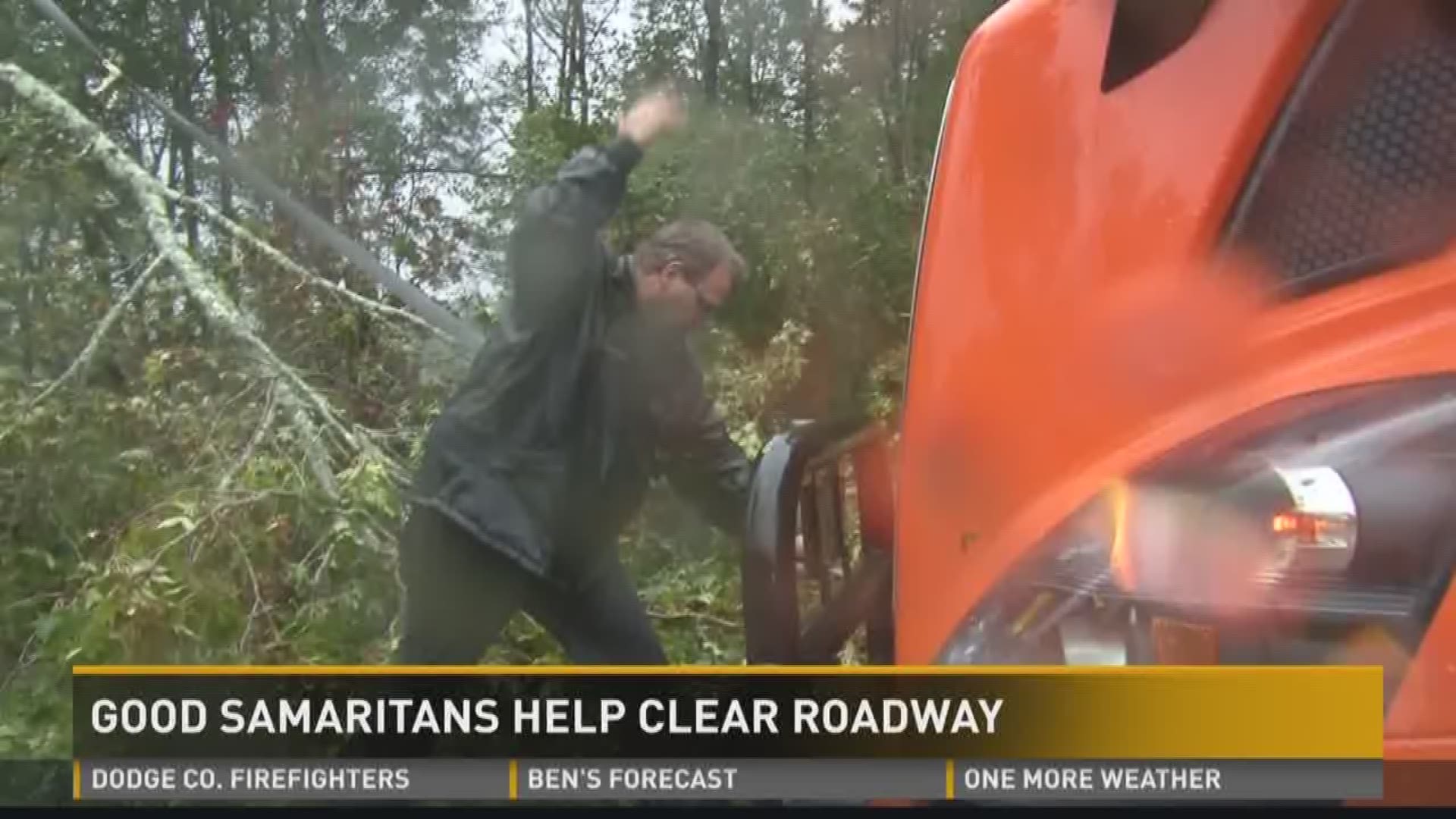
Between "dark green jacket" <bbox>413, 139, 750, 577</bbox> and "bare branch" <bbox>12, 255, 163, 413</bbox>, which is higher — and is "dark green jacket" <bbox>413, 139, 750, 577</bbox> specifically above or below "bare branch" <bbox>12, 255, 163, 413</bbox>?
below

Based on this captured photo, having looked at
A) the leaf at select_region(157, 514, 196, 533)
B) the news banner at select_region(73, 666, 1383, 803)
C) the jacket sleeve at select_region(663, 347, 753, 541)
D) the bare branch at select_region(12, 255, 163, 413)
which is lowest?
the news banner at select_region(73, 666, 1383, 803)

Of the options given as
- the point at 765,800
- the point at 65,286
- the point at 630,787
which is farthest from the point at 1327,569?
the point at 65,286

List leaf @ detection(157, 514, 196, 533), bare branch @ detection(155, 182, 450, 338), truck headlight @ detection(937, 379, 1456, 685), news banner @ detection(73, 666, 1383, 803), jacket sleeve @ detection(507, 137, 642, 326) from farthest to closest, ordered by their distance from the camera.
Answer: leaf @ detection(157, 514, 196, 533) → bare branch @ detection(155, 182, 450, 338) → jacket sleeve @ detection(507, 137, 642, 326) → news banner @ detection(73, 666, 1383, 803) → truck headlight @ detection(937, 379, 1456, 685)

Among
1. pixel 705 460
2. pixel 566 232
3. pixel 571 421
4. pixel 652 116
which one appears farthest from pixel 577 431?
pixel 652 116

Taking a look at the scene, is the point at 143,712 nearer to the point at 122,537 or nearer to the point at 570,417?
the point at 122,537

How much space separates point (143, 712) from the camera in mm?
1898

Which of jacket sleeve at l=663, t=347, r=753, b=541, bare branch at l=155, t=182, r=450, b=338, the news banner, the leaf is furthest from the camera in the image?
the leaf

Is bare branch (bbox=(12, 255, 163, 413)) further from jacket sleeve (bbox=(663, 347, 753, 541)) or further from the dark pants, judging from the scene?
jacket sleeve (bbox=(663, 347, 753, 541))

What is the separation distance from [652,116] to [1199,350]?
944mm

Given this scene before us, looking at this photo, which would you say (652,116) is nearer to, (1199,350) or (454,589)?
(454,589)

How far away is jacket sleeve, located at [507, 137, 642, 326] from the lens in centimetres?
201

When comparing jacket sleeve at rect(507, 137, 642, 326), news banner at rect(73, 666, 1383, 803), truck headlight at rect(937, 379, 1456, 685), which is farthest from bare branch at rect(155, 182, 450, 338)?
truck headlight at rect(937, 379, 1456, 685)

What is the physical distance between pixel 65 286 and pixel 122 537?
47 centimetres

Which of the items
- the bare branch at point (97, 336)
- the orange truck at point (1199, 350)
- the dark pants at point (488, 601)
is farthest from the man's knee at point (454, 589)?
the orange truck at point (1199, 350)
